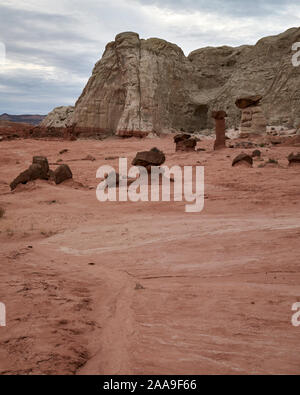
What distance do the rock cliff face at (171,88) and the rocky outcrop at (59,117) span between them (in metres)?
3.33

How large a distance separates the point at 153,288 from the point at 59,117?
122ft

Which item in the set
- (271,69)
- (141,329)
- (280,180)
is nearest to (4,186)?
(280,180)

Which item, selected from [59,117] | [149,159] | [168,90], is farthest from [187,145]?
[59,117]

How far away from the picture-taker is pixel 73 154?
21.8 metres

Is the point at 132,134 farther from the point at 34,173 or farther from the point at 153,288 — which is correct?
the point at 153,288

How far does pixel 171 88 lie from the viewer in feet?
116

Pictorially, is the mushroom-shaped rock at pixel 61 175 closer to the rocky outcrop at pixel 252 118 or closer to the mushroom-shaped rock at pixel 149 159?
the mushroom-shaped rock at pixel 149 159

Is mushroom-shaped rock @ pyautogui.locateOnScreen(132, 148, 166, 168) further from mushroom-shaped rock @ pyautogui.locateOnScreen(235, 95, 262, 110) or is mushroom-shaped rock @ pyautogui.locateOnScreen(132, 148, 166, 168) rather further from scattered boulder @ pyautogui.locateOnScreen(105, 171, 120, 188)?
mushroom-shaped rock @ pyautogui.locateOnScreen(235, 95, 262, 110)

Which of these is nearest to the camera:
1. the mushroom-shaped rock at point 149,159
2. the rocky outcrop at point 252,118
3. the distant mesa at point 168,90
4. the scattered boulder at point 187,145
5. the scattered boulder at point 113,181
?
the scattered boulder at point 113,181

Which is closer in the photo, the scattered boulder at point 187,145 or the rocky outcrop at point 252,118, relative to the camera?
the scattered boulder at point 187,145

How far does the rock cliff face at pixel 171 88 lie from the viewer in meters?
31.1

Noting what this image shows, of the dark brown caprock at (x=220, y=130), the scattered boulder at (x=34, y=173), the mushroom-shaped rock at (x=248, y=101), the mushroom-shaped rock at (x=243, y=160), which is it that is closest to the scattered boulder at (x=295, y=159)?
the mushroom-shaped rock at (x=243, y=160)

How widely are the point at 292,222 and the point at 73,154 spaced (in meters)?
17.7

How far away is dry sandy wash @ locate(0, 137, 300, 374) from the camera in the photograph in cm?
253
